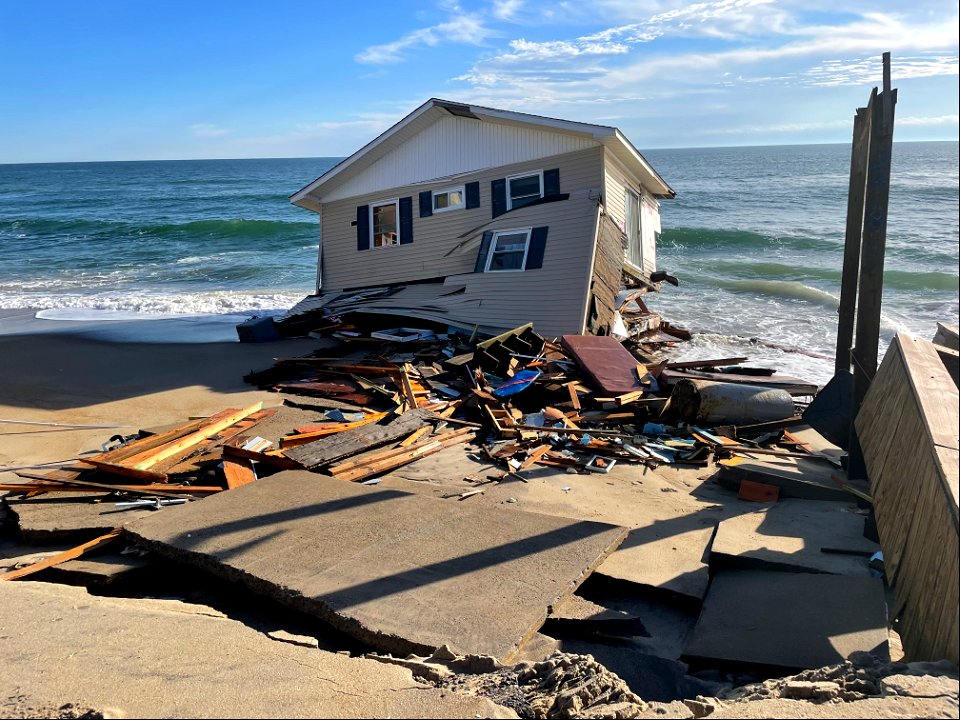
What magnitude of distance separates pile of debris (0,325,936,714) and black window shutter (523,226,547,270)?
3.62m

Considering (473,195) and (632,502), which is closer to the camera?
(632,502)

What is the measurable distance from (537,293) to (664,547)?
9213 mm

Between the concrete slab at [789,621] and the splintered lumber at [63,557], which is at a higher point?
the splintered lumber at [63,557]

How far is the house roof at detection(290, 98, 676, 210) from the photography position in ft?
54.7

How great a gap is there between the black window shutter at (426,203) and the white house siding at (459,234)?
4.9 inches

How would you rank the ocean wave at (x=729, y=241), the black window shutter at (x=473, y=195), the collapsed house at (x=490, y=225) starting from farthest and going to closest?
the ocean wave at (x=729, y=241), the black window shutter at (x=473, y=195), the collapsed house at (x=490, y=225)

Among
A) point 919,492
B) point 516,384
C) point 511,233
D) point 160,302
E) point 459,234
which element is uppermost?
point 459,234

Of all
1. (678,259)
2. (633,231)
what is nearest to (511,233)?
(633,231)

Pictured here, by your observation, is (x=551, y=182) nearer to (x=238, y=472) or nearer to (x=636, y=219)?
(x=636, y=219)

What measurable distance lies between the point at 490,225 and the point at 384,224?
447 centimetres

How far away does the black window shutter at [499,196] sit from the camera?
17953mm

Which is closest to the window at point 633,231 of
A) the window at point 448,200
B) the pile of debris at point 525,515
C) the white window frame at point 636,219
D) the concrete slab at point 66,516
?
the white window frame at point 636,219

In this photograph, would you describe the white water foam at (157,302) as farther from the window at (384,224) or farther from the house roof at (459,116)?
the window at (384,224)

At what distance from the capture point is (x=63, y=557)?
19.2 feet
